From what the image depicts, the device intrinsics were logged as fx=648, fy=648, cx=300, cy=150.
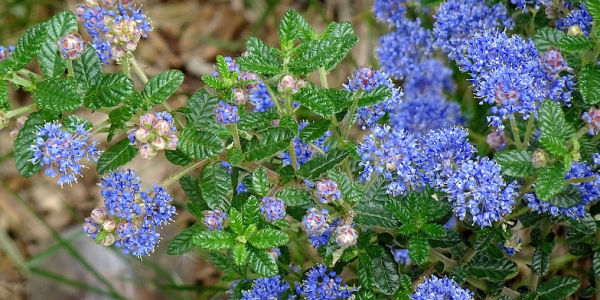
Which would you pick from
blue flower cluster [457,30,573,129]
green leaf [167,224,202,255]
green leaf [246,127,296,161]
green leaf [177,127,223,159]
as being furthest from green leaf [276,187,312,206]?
blue flower cluster [457,30,573,129]

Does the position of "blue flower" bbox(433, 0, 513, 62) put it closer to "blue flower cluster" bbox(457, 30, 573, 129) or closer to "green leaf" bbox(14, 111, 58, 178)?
"blue flower cluster" bbox(457, 30, 573, 129)

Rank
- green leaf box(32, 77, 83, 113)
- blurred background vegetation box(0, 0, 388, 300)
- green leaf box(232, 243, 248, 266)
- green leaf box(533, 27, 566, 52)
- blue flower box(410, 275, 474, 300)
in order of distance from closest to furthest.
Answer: green leaf box(32, 77, 83, 113)
green leaf box(232, 243, 248, 266)
blue flower box(410, 275, 474, 300)
green leaf box(533, 27, 566, 52)
blurred background vegetation box(0, 0, 388, 300)

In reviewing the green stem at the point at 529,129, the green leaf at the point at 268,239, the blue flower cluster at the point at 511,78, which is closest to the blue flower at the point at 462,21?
the blue flower cluster at the point at 511,78

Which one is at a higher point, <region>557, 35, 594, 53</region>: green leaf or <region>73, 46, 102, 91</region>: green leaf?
<region>557, 35, 594, 53</region>: green leaf

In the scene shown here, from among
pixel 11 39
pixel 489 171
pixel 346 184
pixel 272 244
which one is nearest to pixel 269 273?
pixel 272 244

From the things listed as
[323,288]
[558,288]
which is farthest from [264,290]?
[558,288]

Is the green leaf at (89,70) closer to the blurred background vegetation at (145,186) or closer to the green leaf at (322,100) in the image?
the green leaf at (322,100)

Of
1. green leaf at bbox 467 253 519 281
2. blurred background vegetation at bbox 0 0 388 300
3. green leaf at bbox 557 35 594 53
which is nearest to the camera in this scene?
green leaf at bbox 557 35 594 53

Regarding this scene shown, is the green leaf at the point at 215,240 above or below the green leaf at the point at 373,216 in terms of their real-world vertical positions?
below
